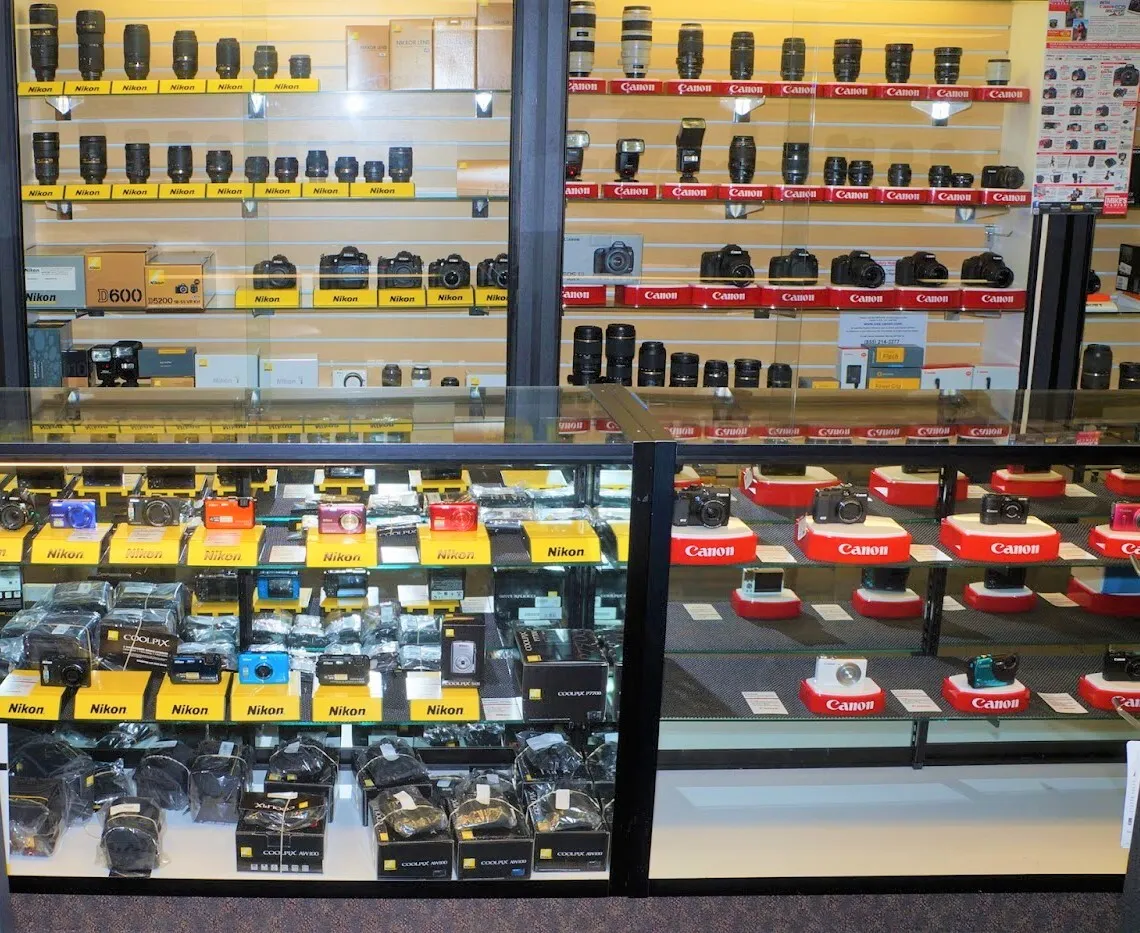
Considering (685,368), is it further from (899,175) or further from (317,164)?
(317,164)

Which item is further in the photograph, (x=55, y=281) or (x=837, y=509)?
(x=55, y=281)

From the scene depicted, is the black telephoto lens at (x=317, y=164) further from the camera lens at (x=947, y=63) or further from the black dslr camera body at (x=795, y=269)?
the camera lens at (x=947, y=63)

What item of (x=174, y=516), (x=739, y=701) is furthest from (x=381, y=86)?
(x=739, y=701)

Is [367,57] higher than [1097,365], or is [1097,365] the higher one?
[367,57]

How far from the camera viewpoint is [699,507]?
2861 millimetres

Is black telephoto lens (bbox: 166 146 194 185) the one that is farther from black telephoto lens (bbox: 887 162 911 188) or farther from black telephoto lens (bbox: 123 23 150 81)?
black telephoto lens (bbox: 887 162 911 188)

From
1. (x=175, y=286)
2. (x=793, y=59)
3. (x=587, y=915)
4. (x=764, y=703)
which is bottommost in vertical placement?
(x=587, y=915)

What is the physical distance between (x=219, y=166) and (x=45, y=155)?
569 millimetres

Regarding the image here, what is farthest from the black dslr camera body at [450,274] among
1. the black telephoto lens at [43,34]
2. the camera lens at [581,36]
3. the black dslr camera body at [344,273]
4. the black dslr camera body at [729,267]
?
the black telephoto lens at [43,34]

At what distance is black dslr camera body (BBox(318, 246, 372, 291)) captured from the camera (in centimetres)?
452

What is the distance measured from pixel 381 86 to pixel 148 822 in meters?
2.71

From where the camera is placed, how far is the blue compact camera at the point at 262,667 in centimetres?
284

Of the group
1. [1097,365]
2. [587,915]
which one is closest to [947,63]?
[1097,365]

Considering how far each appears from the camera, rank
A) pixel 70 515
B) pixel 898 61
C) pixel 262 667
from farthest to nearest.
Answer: pixel 898 61, pixel 262 667, pixel 70 515
